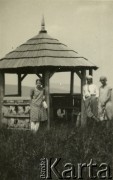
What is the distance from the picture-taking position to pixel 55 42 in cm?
1172

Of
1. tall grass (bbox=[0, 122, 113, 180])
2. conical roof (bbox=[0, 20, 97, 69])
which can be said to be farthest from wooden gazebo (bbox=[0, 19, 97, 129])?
tall grass (bbox=[0, 122, 113, 180])

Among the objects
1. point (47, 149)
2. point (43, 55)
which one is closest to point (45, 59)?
point (43, 55)

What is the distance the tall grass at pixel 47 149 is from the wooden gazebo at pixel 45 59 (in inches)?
87.4

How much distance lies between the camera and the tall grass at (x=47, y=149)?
6945mm

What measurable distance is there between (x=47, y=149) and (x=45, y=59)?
3.67 metres

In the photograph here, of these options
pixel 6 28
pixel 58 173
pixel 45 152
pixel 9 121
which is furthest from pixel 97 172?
pixel 9 121

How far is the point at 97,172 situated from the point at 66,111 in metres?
5.93

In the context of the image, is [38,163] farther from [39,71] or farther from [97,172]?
[39,71]

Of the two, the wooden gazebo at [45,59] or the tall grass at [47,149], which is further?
the wooden gazebo at [45,59]

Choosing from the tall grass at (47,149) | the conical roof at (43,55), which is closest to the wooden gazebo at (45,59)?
the conical roof at (43,55)

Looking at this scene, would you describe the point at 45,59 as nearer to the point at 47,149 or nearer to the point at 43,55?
the point at 43,55

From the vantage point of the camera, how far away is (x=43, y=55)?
10.9 meters

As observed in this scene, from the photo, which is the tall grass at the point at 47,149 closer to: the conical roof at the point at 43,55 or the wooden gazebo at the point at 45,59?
the wooden gazebo at the point at 45,59

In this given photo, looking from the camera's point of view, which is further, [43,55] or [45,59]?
[43,55]
